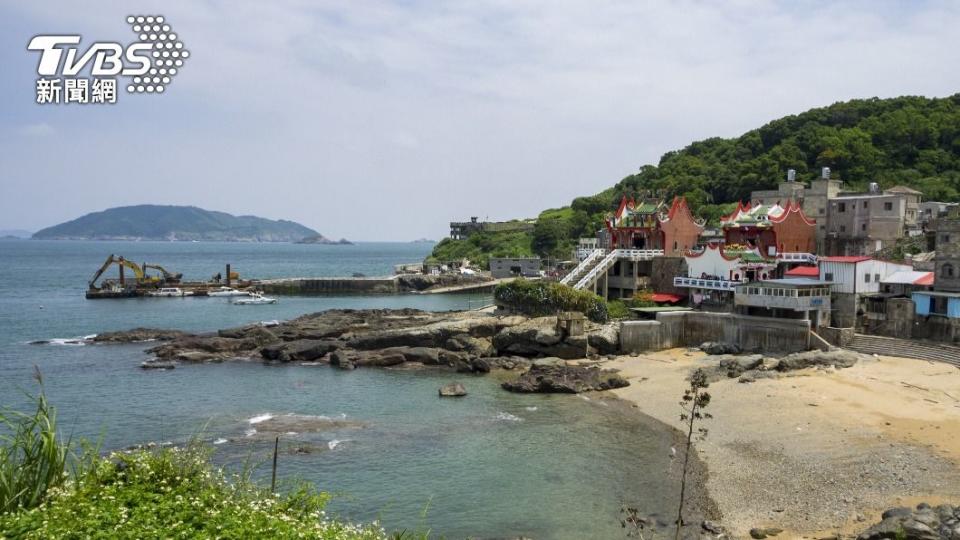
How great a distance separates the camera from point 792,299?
4525 cm

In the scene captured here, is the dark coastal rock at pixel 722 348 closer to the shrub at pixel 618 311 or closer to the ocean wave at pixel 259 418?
the shrub at pixel 618 311

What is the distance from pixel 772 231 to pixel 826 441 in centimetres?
3156

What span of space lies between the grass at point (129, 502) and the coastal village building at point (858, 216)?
58.8 metres

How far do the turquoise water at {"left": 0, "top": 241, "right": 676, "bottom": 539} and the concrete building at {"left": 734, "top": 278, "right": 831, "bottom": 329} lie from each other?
1541 centimetres

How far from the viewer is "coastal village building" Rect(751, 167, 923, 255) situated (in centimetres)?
6016

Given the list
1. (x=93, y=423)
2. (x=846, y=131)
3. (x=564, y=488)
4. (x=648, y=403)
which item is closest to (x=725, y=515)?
(x=564, y=488)

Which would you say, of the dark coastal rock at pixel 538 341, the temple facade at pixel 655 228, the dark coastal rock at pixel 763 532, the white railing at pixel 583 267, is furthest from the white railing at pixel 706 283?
the dark coastal rock at pixel 763 532

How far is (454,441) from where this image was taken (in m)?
33.2

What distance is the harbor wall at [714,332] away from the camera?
45.3 metres

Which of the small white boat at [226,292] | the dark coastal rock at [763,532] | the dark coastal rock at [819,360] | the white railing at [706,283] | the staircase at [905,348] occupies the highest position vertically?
the white railing at [706,283]

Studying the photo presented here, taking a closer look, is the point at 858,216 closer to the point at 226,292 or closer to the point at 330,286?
the point at 330,286

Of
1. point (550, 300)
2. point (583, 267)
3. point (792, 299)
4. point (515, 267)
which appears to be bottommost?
point (550, 300)

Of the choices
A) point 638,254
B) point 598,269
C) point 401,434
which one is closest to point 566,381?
point 401,434

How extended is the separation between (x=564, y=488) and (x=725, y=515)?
6103mm
